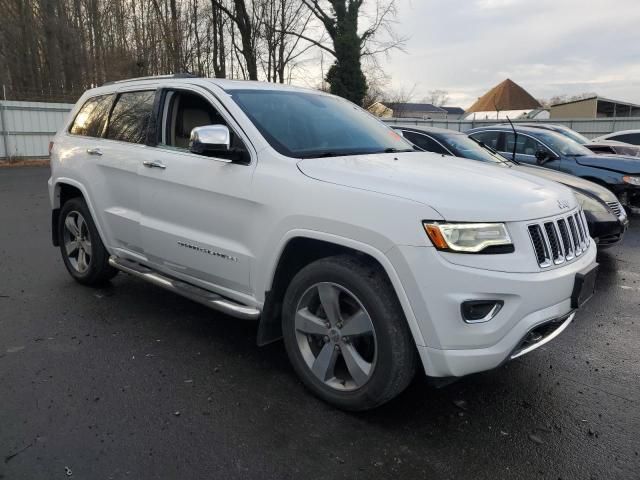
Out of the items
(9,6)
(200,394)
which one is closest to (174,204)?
(200,394)

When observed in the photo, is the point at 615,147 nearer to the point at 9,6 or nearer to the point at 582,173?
the point at 582,173

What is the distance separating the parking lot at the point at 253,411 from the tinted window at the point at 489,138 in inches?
220

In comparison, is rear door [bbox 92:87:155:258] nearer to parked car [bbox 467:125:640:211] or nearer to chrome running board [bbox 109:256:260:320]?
chrome running board [bbox 109:256:260:320]

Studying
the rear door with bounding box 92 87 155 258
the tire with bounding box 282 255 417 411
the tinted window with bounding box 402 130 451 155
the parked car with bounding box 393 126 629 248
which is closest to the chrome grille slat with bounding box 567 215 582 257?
the tire with bounding box 282 255 417 411

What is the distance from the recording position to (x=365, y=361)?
9.38 feet

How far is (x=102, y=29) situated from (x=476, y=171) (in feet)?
108

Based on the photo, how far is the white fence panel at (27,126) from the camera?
19484 mm

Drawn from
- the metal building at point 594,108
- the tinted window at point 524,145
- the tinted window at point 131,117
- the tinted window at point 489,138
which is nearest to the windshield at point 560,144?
the tinted window at point 524,145

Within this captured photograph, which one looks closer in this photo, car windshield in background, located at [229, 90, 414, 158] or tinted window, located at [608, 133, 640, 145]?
car windshield in background, located at [229, 90, 414, 158]

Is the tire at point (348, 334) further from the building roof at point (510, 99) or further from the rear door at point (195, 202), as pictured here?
the building roof at point (510, 99)

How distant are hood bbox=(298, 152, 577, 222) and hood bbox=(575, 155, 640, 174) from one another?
607 cm

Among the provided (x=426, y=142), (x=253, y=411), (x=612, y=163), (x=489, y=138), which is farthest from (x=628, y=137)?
(x=253, y=411)

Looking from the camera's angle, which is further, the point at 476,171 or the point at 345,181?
A: the point at 476,171

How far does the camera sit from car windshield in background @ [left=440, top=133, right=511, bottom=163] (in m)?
7.04
